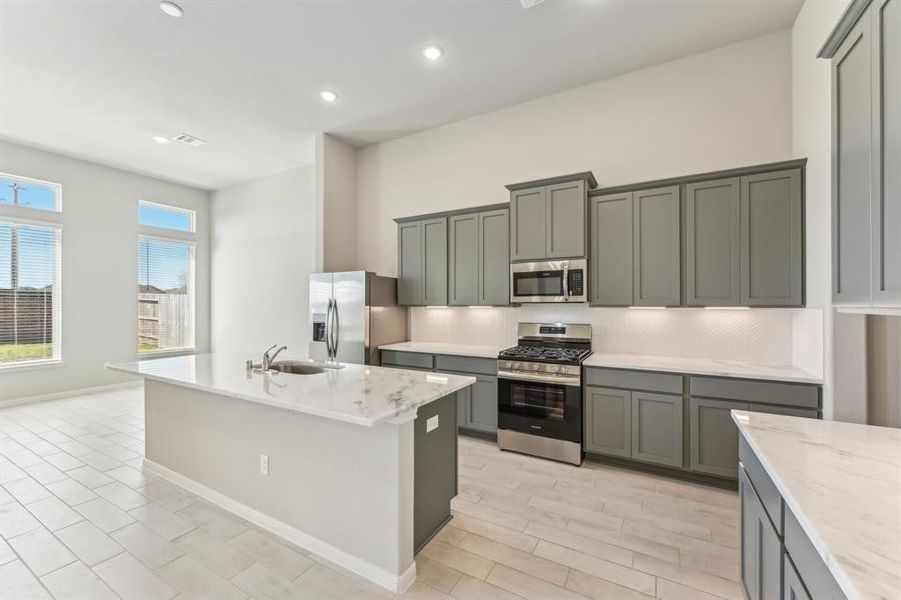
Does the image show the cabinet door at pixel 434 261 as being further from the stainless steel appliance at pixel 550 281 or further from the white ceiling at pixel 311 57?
the white ceiling at pixel 311 57

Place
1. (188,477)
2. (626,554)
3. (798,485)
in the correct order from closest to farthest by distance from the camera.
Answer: (798,485), (626,554), (188,477)

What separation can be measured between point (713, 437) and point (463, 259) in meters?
2.82

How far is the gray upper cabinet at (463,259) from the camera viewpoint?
4.38 metres

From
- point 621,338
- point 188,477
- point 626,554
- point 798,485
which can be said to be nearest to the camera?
point 798,485

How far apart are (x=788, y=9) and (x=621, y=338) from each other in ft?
9.57

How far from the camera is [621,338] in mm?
3863

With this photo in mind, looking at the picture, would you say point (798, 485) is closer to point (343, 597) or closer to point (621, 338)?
point (343, 597)

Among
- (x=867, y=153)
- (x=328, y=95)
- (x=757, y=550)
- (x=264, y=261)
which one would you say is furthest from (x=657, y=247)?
(x=264, y=261)

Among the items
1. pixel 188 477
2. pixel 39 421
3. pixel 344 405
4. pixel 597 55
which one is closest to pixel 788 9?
pixel 597 55

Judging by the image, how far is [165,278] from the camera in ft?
23.5

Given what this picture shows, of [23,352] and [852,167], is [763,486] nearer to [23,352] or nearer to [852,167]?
[852,167]

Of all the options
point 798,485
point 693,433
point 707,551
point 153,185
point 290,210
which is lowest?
point 707,551

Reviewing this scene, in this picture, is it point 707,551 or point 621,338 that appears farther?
point 621,338

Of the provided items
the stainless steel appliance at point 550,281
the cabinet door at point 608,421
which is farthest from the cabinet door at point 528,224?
the cabinet door at point 608,421
